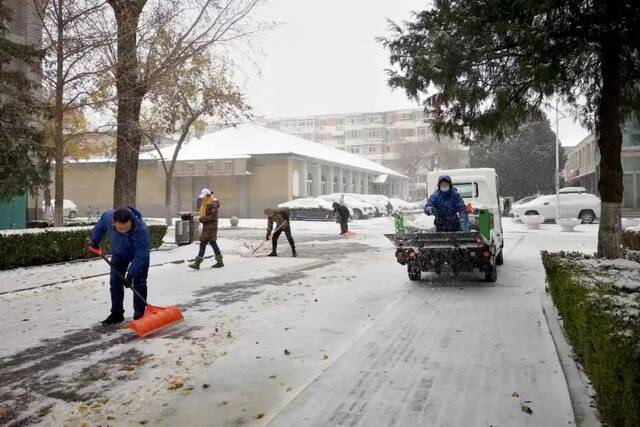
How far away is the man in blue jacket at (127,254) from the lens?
243 inches

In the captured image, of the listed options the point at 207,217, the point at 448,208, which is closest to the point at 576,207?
the point at 448,208

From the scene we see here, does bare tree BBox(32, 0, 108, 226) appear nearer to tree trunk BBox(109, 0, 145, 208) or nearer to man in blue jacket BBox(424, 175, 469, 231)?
tree trunk BBox(109, 0, 145, 208)

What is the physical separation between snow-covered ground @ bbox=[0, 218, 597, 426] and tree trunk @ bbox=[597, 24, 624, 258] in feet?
4.51

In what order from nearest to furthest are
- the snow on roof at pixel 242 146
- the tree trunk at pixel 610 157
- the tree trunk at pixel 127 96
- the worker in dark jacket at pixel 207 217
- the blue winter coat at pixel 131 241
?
the blue winter coat at pixel 131 241 < the tree trunk at pixel 610 157 < the worker in dark jacket at pixel 207 217 < the tree trunk at pixel 127 96 < the snow on roof at pixel 242 146

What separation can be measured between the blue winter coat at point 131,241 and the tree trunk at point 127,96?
325 inches

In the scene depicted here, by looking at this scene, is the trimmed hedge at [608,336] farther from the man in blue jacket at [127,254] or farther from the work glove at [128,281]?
the work glove at [128,281]

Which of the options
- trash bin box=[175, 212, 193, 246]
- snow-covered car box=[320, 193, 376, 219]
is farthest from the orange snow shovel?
snow-covered car box=[320, 193, 376, 219]

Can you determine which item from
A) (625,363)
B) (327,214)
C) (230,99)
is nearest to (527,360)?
(625,363)

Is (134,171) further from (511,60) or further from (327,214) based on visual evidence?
(327,214)

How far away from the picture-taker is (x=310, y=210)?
32.4m

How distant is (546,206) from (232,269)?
2136 centimetres

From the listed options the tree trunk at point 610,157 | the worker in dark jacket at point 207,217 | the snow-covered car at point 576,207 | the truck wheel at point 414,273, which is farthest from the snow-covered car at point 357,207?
the tree trunk at point 610,157

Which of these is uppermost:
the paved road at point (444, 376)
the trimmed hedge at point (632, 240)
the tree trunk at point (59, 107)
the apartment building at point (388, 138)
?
the apartment building at point (388, 138)

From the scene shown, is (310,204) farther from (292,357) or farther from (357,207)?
(292,357)
